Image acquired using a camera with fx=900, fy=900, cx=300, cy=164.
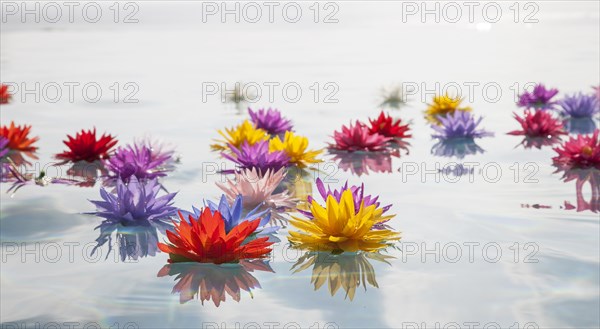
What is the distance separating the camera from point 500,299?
3.69m

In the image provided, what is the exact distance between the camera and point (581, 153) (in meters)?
6.43

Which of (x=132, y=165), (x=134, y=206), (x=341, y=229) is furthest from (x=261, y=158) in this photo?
(x=341, y=229)

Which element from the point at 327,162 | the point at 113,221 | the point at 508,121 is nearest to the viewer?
the point at 113,221

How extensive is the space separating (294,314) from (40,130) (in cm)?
564

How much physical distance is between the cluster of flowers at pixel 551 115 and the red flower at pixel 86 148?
358 cm

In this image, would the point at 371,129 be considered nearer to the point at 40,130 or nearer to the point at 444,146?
the point at 444,146

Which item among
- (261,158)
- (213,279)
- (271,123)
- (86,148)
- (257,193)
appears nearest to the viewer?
(213,279)

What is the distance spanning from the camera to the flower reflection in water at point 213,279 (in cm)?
371

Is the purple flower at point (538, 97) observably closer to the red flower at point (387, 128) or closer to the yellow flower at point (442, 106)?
the yellow flower at point (442, 106)

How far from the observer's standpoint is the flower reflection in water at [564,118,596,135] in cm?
857

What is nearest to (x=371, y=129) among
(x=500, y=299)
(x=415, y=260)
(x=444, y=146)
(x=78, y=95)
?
(x=444, y=146)

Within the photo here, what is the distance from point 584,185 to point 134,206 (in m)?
2.98

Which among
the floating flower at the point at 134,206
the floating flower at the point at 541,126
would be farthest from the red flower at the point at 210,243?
the floating flower at the point at 541,126

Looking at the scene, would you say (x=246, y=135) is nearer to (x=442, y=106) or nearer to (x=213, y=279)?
(x=213, y=279)
